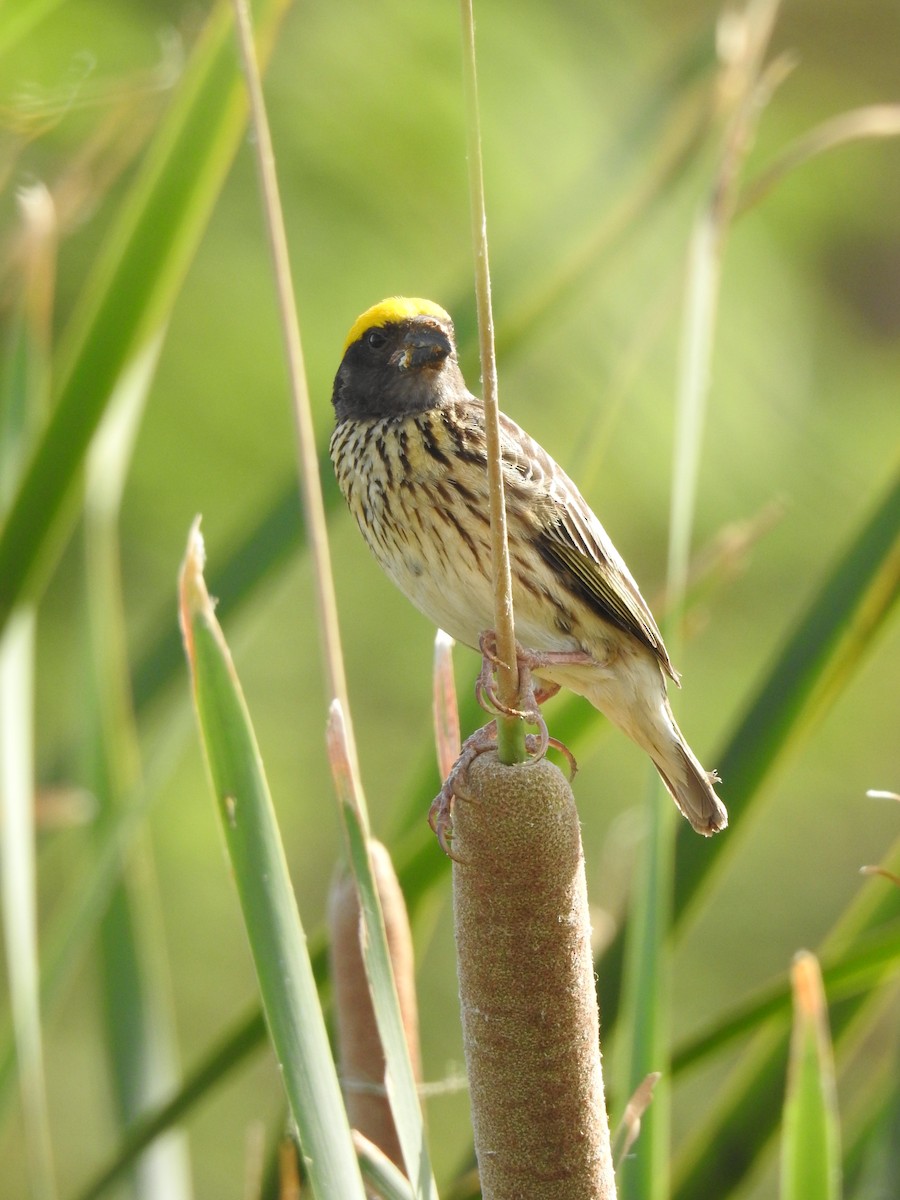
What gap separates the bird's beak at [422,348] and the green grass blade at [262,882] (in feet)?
→ 4.28

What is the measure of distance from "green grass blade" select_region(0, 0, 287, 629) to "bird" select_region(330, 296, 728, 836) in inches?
18.5

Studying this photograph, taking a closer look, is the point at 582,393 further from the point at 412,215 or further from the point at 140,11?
the point at 140,11

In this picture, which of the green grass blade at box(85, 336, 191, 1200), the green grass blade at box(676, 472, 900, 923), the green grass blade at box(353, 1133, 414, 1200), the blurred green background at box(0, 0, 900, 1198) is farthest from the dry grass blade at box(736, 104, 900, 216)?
the blurred green background at box(0, 0, 900, 1198)

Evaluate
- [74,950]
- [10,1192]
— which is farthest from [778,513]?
A: [10,1192]

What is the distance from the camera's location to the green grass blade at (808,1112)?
1562 mm

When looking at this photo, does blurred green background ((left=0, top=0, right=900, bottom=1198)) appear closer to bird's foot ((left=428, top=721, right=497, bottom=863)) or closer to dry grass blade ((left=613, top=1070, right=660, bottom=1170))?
bird's foot ((left=428, top=721, right=497, bottom=863))

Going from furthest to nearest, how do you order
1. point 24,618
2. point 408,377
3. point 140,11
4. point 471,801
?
point 140,11 → point 408,377 → point 24,618 → point 471,801

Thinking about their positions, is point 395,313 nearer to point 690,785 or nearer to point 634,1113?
point 690,785

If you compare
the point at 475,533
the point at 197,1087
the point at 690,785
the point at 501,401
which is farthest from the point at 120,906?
the point at 501,401

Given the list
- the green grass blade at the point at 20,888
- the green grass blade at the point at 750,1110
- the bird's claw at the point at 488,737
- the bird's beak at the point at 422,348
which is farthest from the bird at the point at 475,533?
the green grass blade at the point at 20,888

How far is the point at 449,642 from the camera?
1.93 metres

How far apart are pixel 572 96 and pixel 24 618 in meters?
3.53

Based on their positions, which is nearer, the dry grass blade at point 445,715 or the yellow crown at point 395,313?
the dry grass blade at point 445,715

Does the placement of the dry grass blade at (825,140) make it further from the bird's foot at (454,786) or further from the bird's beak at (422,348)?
the bird's foot at (454,786)
